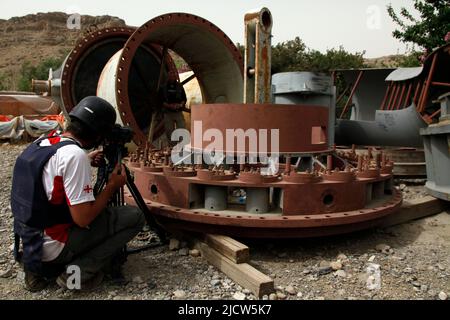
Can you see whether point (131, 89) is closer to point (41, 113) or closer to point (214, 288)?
point (214, 288)

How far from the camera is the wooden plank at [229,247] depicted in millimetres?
2783

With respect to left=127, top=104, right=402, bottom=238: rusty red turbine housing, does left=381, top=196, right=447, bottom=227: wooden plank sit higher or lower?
lower

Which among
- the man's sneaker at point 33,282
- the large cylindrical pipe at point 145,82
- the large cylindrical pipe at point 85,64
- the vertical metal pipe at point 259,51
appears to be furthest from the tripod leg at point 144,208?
the large cylindrical pipe at point 85,64

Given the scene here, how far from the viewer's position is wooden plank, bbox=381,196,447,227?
13.0 feet

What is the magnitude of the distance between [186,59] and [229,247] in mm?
4575

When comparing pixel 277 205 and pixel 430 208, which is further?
pixel 430 208

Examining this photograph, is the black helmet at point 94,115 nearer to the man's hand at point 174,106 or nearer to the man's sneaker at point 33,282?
the man's sneaker at point 33,282

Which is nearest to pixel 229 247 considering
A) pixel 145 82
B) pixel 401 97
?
pixel 145 82

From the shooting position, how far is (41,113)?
13938mm

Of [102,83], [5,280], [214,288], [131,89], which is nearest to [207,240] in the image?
[214,288]

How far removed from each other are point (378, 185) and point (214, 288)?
6.42ft

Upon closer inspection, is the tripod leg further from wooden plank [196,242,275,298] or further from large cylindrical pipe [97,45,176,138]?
large cylindrical pipe [97,45,176,138]

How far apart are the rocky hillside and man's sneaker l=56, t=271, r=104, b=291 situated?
37.1 meters

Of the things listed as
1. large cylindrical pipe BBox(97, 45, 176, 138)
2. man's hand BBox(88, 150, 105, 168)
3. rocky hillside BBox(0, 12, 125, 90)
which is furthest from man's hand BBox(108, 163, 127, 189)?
rocky hillside BBox(0, 12, 125, 90)
